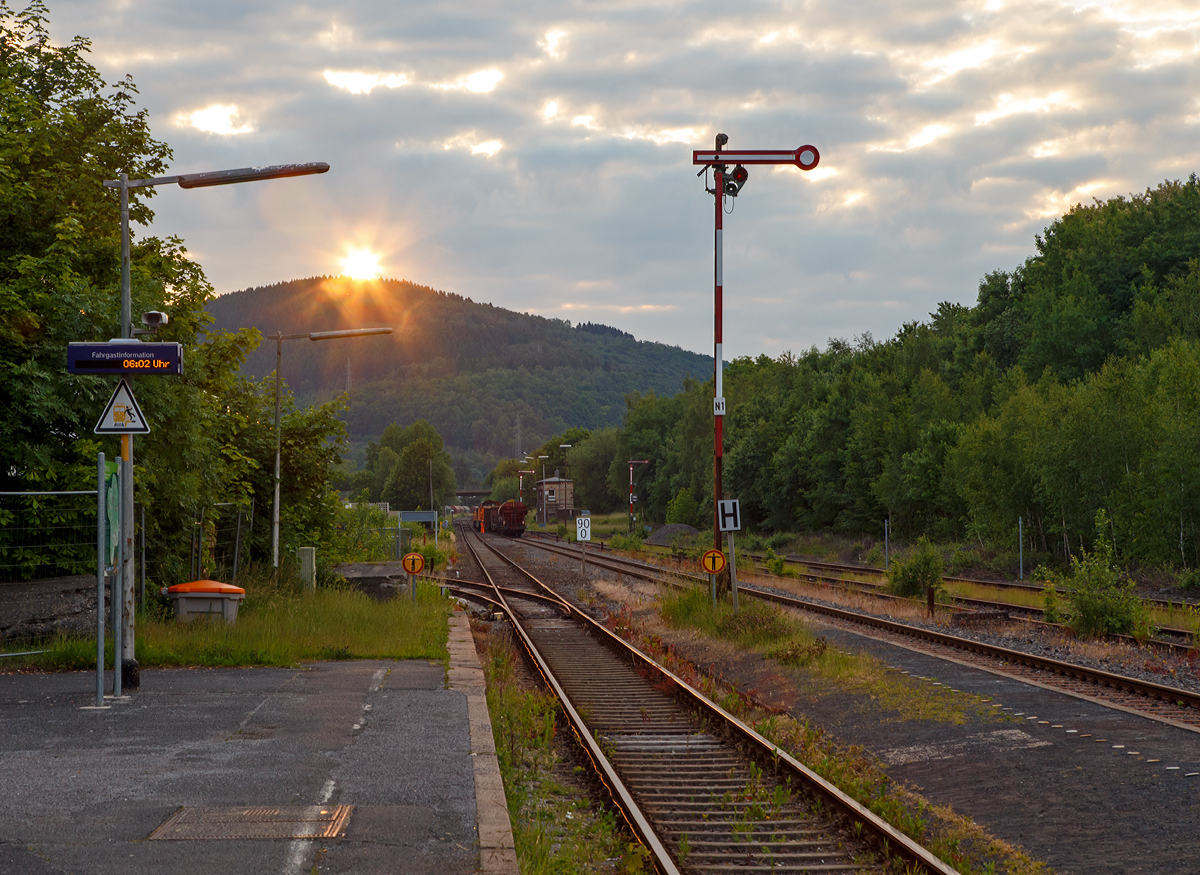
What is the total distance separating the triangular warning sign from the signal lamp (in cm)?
1373

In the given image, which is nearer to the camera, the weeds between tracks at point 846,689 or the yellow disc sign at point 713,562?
the weeds between tracks at point 846,689

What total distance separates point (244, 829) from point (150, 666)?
9058 millimetres

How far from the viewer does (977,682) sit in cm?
1445

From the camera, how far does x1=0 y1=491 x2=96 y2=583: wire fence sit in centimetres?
1511

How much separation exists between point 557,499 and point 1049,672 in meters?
139

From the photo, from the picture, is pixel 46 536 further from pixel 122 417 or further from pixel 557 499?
pixel 557 499

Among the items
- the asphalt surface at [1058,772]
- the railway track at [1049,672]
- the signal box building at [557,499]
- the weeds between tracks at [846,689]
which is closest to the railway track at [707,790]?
the weeds between tracks at [846,689]

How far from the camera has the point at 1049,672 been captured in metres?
15.5

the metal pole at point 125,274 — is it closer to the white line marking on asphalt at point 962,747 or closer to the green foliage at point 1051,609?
the white line marking on asphalt at point 962,747

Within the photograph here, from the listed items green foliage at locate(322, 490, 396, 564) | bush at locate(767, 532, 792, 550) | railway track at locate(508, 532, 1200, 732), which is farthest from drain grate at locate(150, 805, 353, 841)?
bush at locate(767, 532, 792, 550)

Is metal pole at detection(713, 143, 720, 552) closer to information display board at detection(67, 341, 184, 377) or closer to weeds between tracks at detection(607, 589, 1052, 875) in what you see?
weeds between tracks at detection(607, 589, 1052, 875)

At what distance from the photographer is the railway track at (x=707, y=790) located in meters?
7.70

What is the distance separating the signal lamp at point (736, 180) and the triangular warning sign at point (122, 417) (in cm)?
1373

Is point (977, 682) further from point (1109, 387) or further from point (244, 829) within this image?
point (1109, 387)
